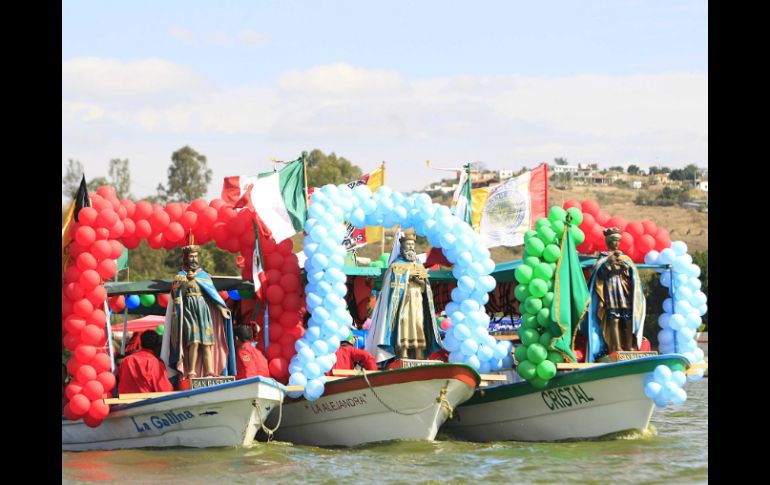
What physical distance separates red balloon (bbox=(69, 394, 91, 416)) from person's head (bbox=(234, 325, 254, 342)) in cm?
258

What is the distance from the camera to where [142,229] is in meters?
17.3

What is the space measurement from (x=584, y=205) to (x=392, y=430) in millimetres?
5152

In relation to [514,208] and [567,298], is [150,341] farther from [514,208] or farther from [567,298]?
[514,208]

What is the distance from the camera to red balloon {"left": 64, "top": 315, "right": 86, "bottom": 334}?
1623 cm

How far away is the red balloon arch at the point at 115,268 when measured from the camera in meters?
16.3

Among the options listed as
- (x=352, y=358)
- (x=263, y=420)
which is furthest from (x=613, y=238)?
(x=263, y=420)

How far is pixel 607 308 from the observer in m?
17.8

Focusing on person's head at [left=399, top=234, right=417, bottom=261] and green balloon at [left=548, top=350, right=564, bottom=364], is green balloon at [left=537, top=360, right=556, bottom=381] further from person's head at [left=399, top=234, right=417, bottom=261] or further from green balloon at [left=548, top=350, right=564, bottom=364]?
person's head at [left=399, top=234, right=417, bottom=261]

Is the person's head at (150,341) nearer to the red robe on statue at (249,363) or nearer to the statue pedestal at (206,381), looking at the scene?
the red robe on statue at (249,363)

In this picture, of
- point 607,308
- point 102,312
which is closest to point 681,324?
point 607,308

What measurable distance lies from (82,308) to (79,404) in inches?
52.1

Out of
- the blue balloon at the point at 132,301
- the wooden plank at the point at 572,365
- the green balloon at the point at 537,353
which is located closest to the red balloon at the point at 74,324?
the blue balloon at the point at 132,301

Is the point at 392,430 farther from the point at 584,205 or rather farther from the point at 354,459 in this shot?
the point at 584,205

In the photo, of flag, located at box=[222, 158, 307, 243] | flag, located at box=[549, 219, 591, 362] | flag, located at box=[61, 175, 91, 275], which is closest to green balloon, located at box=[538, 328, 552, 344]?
flag, located at box=[549, 219, 591, 362]
